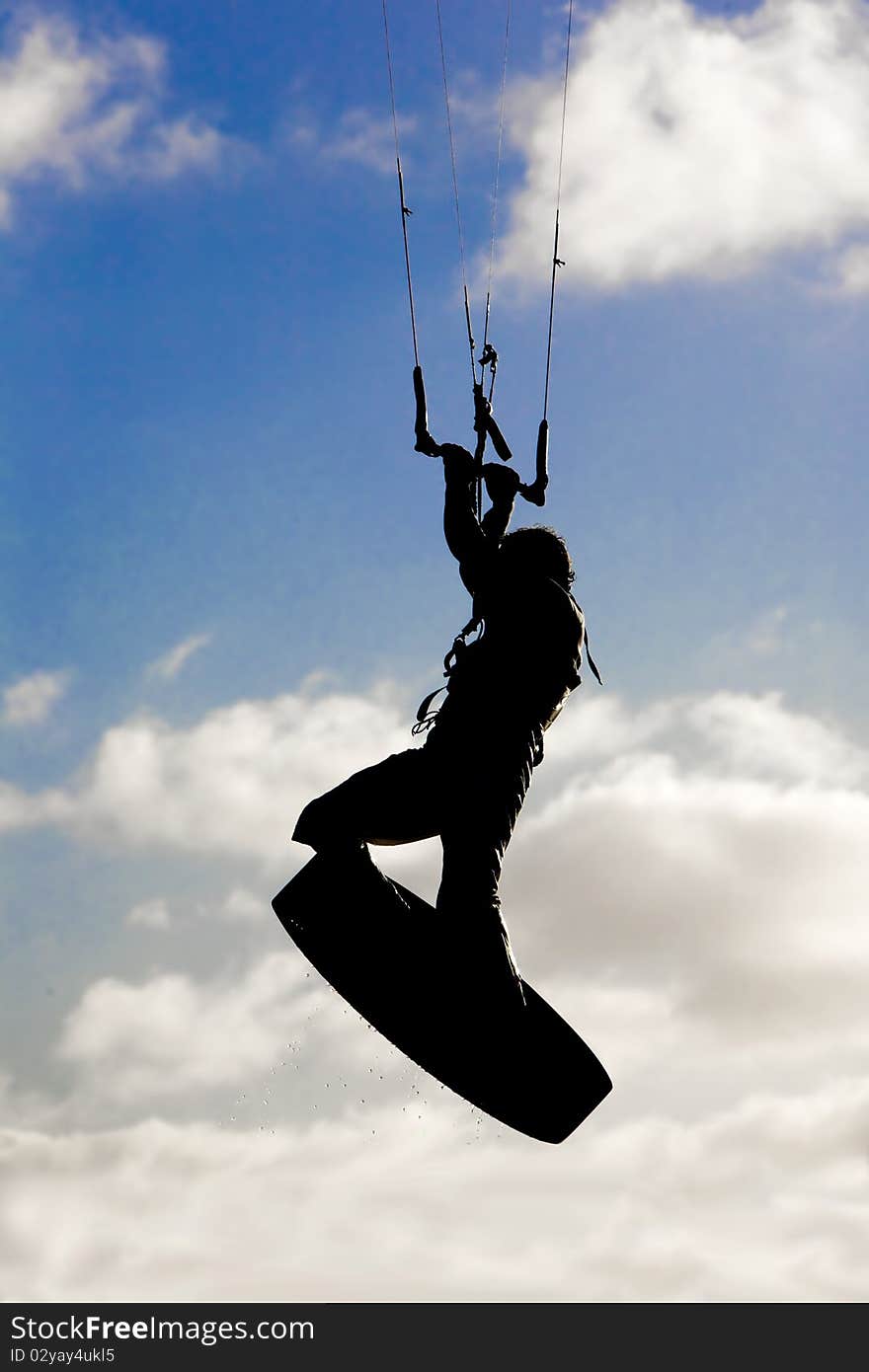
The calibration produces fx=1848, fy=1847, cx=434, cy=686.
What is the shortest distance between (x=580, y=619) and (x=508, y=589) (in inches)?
21.0

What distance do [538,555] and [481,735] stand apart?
4.40 ft

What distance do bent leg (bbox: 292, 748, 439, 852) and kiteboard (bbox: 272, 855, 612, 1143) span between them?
0.54ft

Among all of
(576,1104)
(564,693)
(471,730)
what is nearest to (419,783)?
(471,730)

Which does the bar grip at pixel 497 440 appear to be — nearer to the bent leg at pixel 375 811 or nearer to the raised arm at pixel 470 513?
the raised arm at pixel 470 513

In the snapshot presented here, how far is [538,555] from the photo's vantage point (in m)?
12.1

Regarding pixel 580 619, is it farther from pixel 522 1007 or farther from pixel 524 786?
pixel 522 1007

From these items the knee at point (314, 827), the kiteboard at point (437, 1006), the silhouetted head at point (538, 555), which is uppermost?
the silhouetted head at point (538, 555)

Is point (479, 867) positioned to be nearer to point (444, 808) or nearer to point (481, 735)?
point (444, 808)

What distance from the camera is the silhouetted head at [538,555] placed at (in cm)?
1200

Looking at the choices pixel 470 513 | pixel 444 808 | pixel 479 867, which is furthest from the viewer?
pixel 470 513

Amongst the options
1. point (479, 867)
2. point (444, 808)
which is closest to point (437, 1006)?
point (479, 867)

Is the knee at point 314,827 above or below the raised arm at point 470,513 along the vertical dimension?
below

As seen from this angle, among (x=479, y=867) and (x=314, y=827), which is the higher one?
(x=314, y=827)

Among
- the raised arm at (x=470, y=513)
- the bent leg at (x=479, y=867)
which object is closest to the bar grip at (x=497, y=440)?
the raised arm at (x=470, y=513)
